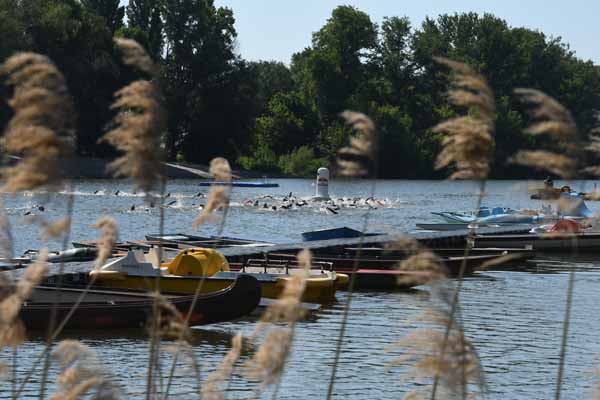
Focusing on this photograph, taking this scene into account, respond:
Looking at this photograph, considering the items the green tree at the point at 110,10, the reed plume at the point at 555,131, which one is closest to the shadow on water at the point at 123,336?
the reed plume at the point at 555,131

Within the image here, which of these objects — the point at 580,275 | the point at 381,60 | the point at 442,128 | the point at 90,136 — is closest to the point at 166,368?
the point at 442,128

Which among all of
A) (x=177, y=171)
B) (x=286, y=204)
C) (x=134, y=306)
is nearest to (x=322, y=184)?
(x=286, y=204)

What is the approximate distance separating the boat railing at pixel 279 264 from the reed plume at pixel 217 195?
14.6 m

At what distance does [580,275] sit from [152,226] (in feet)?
61.4

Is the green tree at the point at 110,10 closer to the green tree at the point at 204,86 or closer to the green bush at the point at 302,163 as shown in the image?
the green tree at the point at 204,86

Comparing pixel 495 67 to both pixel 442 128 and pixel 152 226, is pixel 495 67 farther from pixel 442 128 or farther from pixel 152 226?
pixel 442 128

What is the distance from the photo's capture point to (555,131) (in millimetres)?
4242

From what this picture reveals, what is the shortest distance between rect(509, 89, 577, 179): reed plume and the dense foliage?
67.4 metres

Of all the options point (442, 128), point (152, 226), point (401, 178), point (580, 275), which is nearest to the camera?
point (442, 128)

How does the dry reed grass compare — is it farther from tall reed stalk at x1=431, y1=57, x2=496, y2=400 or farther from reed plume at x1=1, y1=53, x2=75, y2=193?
tall reed stalk at x1=431, y1=57, x2=496, y2=400

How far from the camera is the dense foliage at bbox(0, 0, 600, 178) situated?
7994cm

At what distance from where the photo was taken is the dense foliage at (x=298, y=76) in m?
79.9

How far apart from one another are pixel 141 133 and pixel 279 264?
17382mm

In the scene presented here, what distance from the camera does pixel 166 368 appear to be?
12.4 meters
